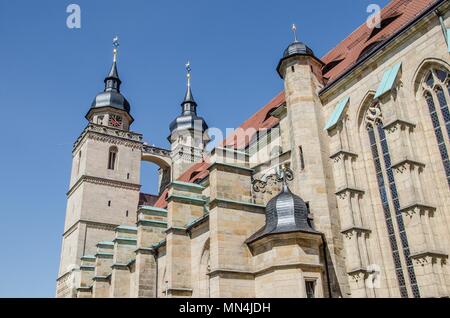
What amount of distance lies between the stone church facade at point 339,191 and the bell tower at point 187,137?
20587 mm

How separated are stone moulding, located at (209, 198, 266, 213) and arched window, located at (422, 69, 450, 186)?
6015 mm

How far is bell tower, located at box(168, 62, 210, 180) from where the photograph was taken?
41375 millimetres

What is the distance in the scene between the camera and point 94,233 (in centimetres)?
3250

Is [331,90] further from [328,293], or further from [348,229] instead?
[328,293]

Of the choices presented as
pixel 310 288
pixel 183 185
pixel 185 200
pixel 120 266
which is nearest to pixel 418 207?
→ pixel 310 288

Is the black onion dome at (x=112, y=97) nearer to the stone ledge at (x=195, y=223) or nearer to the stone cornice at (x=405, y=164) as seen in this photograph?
the stone ledge at (x=195, y=223)

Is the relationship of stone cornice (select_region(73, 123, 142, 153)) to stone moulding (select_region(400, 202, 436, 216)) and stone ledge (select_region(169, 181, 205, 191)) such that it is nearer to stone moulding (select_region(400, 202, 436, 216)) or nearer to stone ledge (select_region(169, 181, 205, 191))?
stone ledge (select_region(169, 181, 205, 191))

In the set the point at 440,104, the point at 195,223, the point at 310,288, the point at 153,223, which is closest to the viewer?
the point at 440,104

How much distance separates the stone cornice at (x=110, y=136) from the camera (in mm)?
34719

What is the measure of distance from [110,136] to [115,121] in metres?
2.02

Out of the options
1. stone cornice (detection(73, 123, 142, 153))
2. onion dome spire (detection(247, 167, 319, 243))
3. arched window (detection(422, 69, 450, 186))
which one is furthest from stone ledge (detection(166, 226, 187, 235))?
stone cornice (detection(73, 123, 142, 153))

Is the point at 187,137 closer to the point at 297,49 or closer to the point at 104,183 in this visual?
the point at 104,183

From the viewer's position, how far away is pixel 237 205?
15164mm
